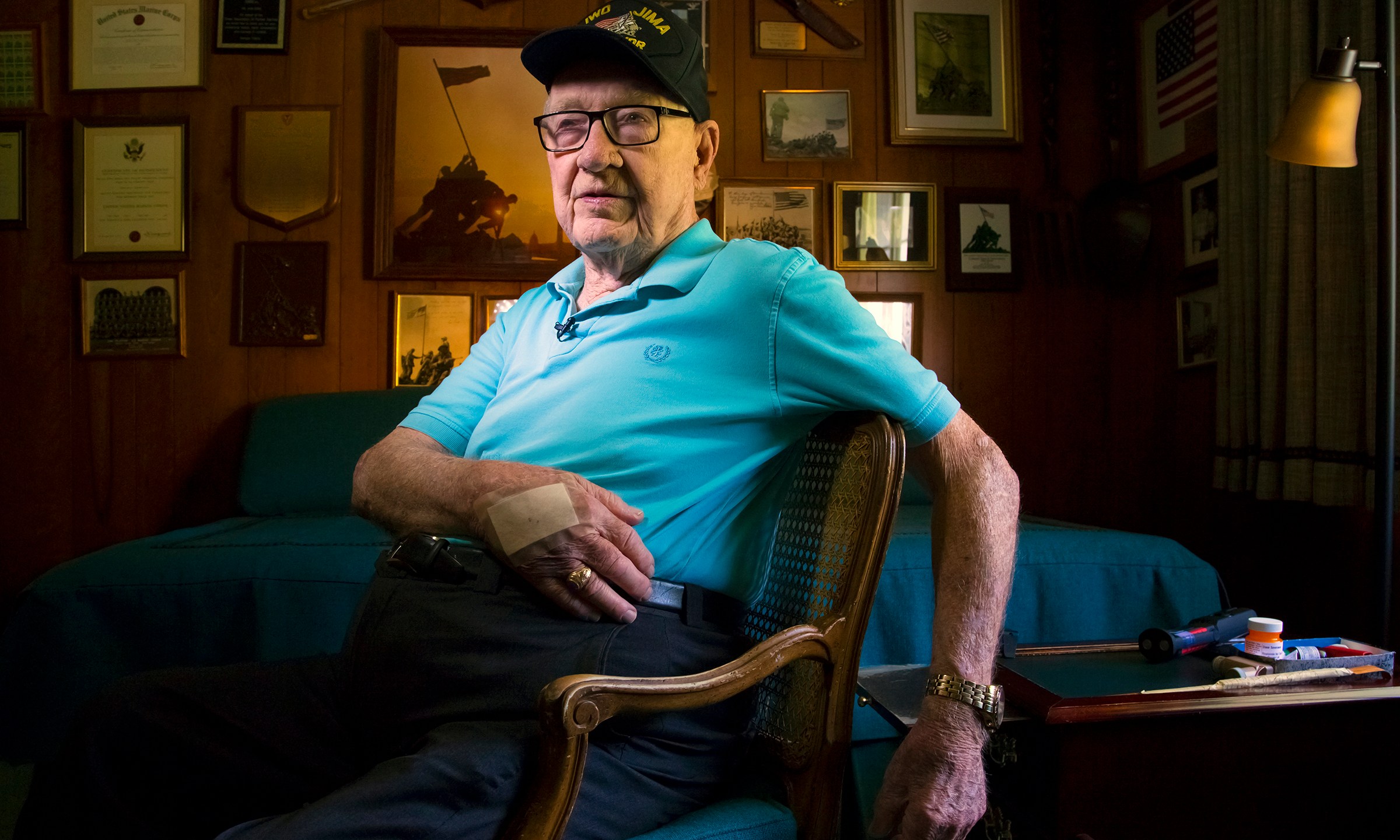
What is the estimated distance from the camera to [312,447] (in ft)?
9.17

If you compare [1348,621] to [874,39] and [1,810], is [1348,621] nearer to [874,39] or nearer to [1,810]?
[874,39]

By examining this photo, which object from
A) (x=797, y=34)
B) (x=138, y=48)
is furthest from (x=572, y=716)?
(x=138, y=48)

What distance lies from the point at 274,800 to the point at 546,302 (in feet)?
2.49

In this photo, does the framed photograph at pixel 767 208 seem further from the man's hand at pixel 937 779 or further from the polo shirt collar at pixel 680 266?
the man's hand at pixel 937 779

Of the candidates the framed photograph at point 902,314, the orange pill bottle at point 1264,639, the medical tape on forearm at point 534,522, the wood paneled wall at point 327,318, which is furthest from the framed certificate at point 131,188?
the orange pill bottle at point 1264,639

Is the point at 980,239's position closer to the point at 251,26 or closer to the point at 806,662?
the point at 806,662

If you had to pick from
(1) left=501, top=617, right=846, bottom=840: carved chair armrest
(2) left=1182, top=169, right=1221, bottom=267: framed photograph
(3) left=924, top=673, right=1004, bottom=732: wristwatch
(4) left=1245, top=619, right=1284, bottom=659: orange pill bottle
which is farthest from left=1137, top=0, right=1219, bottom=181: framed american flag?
(1) left=501, top=617, right=846, bottom=840: carved chair armrest

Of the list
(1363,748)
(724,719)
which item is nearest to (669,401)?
(724,719)

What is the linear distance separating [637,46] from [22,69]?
3.00 metres

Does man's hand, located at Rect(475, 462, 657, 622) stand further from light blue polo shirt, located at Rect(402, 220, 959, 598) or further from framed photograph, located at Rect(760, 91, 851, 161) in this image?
framed photograph, located at Rect(760, 91, 851, 161)

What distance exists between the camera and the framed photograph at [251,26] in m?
3.02

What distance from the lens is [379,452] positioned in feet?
4.00

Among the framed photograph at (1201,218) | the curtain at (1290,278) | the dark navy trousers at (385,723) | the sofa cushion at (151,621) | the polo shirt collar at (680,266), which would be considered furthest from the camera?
the framed photograph at (1201,218)

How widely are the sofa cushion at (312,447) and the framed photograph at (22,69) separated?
1.37 m
